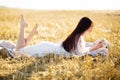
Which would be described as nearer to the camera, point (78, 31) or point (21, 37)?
point (78, 31)

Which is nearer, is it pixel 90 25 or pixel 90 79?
pixel 90 79

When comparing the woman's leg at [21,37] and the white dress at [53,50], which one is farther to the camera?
the woman's leg at [21,37]

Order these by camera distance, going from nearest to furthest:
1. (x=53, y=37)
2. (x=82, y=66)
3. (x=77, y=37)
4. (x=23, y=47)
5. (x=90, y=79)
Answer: (x=90, y=79), (x=82, y=66), (x=77, y=37), (x=23, y=47), (x=53, y=37)

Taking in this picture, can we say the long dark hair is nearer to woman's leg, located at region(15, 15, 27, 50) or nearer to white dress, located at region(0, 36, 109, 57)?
white dress, located at region(0, 36, 109, 57)

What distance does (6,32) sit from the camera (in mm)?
10734

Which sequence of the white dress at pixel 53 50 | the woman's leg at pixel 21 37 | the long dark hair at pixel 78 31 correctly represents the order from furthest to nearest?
1. the woman's leg at pixel 21 37
2. the white dress at pixel 53 50
3. the long dark hair at pixel 78 31

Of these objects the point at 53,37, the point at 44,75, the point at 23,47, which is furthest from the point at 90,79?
the point at 53,37

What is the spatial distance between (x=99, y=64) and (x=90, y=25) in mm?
995

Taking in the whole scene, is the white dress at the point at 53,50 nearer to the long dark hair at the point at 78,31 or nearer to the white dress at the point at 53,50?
the white dress at the point at 53,50

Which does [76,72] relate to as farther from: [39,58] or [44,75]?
[39,58]

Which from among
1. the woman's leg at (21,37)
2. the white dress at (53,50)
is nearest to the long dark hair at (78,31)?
the white dress at (53,50)

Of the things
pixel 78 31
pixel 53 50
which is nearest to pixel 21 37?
pixel 53 50

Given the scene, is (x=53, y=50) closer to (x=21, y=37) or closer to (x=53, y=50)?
(x=53, y=50)

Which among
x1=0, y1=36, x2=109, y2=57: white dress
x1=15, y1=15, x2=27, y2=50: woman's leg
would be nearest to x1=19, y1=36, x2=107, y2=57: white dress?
x1=0, y1=36, x2=109, y2=57: white dress
